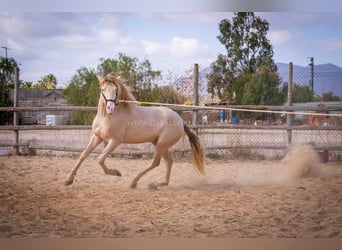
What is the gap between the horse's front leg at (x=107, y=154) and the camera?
3.64 meters

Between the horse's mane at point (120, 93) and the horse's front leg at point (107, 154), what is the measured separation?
0.29 meters

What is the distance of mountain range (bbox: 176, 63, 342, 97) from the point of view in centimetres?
366

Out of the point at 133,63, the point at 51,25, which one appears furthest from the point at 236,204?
the point at 51,25

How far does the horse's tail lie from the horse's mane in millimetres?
578

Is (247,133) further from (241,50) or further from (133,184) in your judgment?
(133,184)

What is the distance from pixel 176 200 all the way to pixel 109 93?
1.06m

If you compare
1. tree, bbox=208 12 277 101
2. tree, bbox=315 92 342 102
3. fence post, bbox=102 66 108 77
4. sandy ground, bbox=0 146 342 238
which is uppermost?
tree, bbox=208 12 277 101

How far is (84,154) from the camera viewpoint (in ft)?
12.1

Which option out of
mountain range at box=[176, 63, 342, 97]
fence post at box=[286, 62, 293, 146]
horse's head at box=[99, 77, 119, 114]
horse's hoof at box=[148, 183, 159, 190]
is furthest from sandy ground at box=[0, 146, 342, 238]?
mountain range at box=[176, 63, 342, 97]

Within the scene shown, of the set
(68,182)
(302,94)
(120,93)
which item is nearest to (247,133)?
(302,94)

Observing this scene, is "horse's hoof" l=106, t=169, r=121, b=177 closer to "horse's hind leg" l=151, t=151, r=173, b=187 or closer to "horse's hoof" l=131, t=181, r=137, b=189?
"horse's hoof" l=131, t=181, r=137, b=189

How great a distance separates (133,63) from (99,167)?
37.5 inches

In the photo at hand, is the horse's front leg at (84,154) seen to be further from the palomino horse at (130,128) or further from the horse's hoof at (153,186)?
the horse's hoof at (153,186)
